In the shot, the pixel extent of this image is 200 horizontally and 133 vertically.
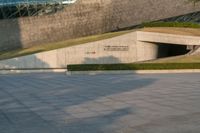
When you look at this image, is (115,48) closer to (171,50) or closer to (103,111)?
(171,50)

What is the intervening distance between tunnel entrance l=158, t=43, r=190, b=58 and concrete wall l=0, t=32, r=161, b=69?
323 cm

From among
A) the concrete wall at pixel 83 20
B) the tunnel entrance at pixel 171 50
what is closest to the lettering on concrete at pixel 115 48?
the tunnel entrance at pixel 171 50

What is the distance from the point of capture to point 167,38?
112 feet

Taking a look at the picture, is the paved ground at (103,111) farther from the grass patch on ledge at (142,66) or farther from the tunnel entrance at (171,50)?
the tunnel entrance at (171,50)

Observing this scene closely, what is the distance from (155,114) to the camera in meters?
10.6

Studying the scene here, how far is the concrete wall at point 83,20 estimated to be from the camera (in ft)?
136

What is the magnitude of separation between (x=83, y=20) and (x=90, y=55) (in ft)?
28.7

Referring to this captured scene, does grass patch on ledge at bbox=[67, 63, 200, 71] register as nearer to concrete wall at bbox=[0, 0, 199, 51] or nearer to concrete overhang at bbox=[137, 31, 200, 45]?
concrete overhang at bbox=[137, 31, 200, 45]

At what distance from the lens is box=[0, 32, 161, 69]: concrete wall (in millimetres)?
33812

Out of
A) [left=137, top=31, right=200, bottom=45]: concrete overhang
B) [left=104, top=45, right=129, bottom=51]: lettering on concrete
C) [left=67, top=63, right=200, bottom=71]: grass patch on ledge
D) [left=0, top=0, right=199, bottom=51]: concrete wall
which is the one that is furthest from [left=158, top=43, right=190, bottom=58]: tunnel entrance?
[left=67, top=63, right=200, bottom=71]: grass patch on ledge

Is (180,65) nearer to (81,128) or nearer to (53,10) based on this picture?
(81,128)

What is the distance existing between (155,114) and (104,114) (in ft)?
3.68

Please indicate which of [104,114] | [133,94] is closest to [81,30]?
[133,94]

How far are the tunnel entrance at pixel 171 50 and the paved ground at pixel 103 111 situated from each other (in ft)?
71.3
